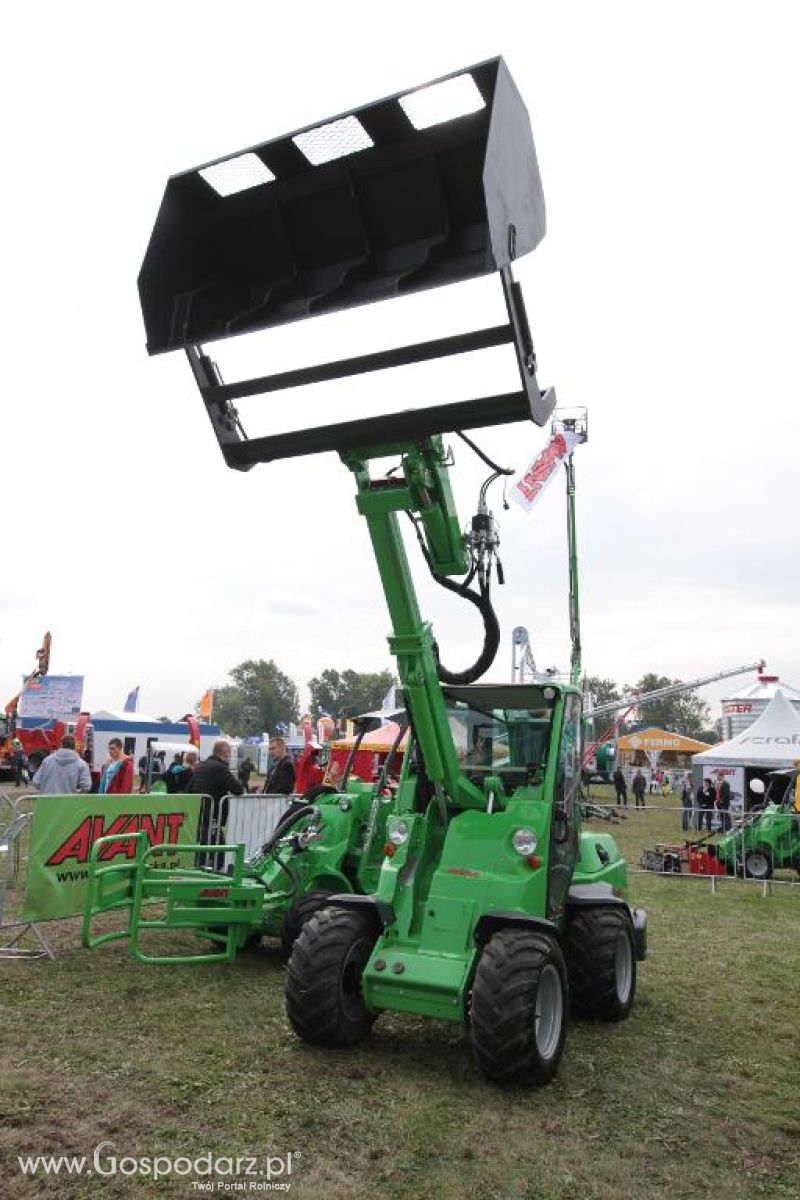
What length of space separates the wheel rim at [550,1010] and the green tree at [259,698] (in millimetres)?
130648

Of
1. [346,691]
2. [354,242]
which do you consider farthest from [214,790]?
[346,691]

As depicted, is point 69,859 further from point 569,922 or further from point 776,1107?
point 776,1107

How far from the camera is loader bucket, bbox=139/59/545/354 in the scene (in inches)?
159

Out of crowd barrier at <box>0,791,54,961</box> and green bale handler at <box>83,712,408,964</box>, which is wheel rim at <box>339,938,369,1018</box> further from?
crowd barrier at <box>0,791,54,961</box>

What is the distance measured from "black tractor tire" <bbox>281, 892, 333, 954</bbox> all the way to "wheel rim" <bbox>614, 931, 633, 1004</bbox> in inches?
86.0

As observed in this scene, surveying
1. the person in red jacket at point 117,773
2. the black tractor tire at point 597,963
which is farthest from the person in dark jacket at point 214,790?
the black tractor tire at point 597,963

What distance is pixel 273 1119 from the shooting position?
4152mm

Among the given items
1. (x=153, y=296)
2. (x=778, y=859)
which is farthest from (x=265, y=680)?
(x=153, y=296)

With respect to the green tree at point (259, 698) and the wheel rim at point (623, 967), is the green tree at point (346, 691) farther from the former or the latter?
the wheel rim at point (623, 967)

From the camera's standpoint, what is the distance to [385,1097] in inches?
176

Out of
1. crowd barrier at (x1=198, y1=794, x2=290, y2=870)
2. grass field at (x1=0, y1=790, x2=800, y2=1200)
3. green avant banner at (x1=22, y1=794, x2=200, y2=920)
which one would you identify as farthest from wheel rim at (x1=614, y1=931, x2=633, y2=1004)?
crowd barrier at (x1=198, y1=794, x2=290, y2=870)

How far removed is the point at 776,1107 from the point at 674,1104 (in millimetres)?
552

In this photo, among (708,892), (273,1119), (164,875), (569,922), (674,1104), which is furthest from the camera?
(708,892)

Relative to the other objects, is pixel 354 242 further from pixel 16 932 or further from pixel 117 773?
pixel 117 773
